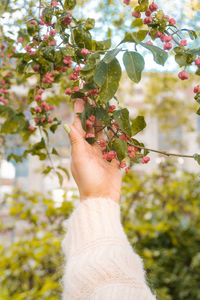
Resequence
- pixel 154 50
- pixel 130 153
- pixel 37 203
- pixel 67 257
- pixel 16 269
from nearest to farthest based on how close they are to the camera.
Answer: pixel 154 50, pixel 130 153, pixel 67 257, pixel 16 269, pixel 37 203

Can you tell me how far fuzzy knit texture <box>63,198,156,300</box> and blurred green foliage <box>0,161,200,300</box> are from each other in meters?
1.37

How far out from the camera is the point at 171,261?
8.05ft

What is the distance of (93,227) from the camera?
741 mm

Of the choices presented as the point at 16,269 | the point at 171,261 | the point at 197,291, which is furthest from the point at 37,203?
the point at 197,291

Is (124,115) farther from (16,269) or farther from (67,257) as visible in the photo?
(16,269)

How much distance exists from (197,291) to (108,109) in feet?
6.46

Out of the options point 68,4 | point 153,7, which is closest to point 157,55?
point 153,7

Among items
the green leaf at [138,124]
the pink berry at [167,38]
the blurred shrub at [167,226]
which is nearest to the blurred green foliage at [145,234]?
the blurred shrub at [167,226]

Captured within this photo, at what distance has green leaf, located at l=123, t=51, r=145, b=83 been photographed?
46cm

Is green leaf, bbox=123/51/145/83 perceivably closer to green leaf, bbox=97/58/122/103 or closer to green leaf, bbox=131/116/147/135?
green leaf, bbox=97/58/122/103

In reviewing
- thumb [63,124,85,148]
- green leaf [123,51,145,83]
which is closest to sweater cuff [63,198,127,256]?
thumb [63,124,85,148]

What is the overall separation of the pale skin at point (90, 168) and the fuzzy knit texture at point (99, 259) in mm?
24

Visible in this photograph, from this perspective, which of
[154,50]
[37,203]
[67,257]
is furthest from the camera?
[37,203]

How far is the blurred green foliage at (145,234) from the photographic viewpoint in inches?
83.9
